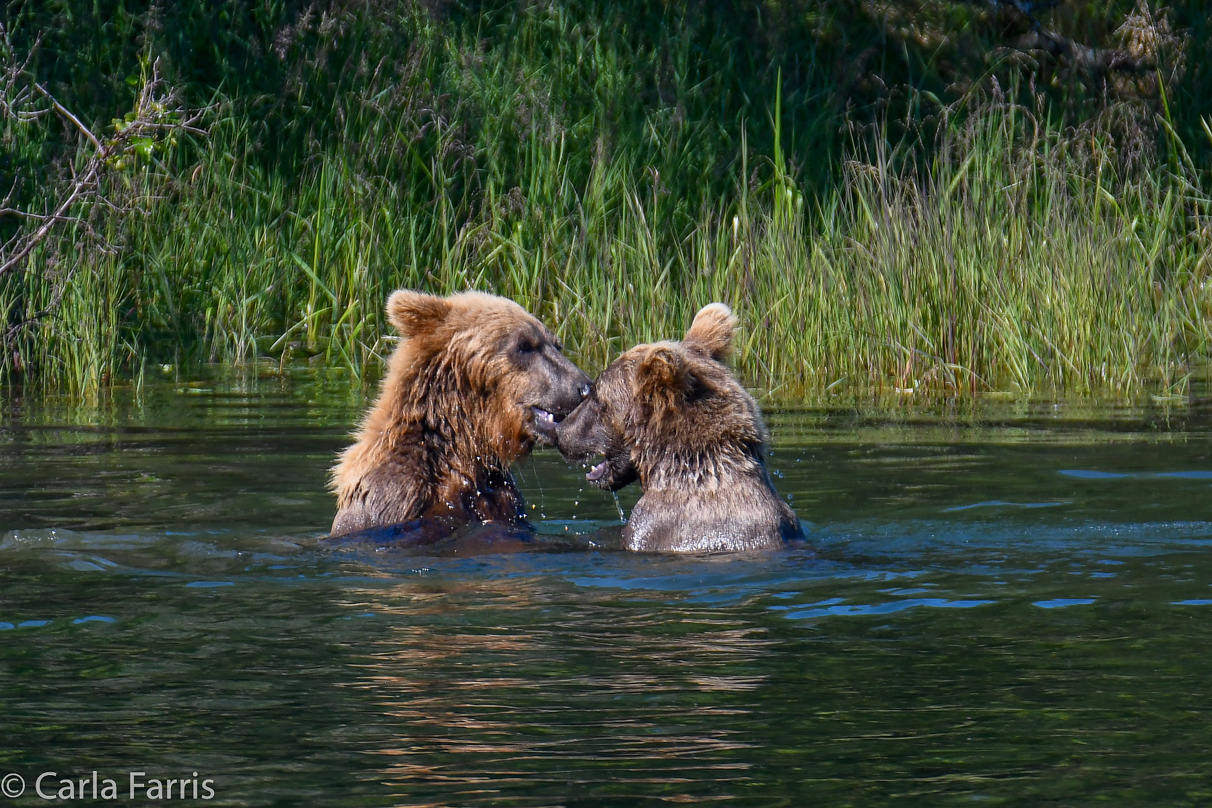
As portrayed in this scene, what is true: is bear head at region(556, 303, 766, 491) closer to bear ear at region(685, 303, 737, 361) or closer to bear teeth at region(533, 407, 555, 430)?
bear ear at region(685, 303, 737, 361)

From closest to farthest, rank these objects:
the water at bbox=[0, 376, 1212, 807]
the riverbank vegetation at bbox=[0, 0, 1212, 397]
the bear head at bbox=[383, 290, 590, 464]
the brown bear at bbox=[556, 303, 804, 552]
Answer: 1. the water at bbox=[0, 376, 1212, 807]
2. the brown bear at bbox=[556, 303, 804, 552]
3. the bear head at bbox=[383, 290, 590, 464]
4. the riverbank vegetation at bbox=[0, 0, 1212, 397]

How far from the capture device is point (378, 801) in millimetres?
3482

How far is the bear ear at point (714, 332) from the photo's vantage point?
7.19 m

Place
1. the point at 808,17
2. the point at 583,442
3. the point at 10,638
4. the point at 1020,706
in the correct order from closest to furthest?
the point at 1020,706 → the point at 10,638 → the point at 583,442 → the point at 808,17

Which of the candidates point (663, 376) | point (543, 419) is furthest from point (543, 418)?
point (663, 376)

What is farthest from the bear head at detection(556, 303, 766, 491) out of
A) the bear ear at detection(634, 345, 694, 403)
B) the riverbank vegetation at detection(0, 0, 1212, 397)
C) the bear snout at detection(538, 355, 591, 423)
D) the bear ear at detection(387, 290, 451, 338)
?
the riverbank vegetation at detection(0, 0, 1212, 397)

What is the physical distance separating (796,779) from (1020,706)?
0.84m

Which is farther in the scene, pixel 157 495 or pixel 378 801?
pixel 157 495

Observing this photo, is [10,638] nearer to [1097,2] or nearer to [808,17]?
[808,17]

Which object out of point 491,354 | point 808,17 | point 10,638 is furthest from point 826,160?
point 10,638

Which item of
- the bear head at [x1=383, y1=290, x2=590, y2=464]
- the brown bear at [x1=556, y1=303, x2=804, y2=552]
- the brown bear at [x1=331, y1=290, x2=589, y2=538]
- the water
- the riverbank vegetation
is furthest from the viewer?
the riverbank vegetation

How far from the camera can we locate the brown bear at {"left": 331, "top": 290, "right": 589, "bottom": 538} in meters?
7.41

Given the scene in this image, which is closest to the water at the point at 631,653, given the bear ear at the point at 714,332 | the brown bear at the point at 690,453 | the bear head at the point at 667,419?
the brown bear at the point at 690,453

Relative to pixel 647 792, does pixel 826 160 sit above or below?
above
